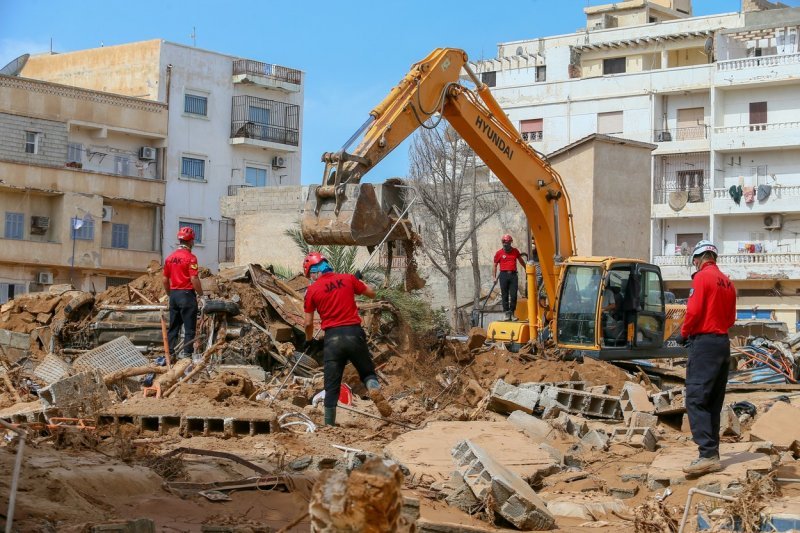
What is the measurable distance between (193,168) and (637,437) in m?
37.7

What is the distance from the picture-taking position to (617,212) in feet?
103

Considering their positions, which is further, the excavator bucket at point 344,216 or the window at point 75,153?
the window at point 75,153

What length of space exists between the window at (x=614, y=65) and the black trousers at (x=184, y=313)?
38.0 m

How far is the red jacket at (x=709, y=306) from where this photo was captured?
29.6ft

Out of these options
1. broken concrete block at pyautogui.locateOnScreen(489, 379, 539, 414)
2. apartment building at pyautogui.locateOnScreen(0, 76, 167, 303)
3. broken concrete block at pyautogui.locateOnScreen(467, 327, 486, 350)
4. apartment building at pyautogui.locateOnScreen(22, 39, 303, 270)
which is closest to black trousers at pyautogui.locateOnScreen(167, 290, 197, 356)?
broken concrete block at pyautogui.locateOnScreen(489, 379, 539, 414)

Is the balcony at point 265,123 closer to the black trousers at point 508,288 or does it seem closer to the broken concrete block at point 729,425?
the black trousers at point 508,288

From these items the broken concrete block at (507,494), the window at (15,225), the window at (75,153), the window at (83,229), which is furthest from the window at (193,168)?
the broken concrete block at (507,494)

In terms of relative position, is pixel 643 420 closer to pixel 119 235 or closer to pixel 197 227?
pixel 119 235

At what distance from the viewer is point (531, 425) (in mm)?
11578

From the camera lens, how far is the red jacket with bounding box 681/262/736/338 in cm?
901

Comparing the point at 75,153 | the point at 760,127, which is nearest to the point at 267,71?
the point at 75,153

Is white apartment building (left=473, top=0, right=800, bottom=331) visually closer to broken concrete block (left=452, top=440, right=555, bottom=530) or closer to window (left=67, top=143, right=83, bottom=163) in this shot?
window (left=67, top=143, right=83, bottom=163)

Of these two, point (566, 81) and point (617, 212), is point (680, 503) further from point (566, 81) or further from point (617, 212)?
point (566, 81)

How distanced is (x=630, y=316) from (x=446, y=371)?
2.86 m
